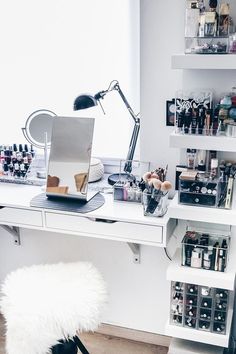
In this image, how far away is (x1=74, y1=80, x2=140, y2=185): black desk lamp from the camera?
191cm

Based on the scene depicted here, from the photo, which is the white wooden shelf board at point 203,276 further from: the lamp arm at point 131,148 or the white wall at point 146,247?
the lamp arm at point 131,148

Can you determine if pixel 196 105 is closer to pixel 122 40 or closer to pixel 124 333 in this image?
pixel 122 40

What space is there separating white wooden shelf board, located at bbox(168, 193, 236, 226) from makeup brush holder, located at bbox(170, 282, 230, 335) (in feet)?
1.08

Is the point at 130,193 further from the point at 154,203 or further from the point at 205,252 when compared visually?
the point at 205,252

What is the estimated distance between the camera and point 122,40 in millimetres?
2078

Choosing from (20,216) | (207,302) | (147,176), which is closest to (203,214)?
(147,176)

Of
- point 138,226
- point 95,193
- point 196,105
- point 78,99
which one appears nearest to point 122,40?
point 78,99

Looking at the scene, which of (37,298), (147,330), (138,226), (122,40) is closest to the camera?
(37,298)

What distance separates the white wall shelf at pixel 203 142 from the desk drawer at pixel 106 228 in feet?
1.15

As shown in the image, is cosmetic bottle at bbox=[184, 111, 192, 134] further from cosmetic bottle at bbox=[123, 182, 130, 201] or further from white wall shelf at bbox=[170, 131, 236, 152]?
cosmetic bottle at bbox=[123, 182, 130, 201]

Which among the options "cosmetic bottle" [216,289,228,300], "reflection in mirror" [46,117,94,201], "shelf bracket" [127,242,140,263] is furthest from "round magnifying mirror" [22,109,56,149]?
"cosmetic bottle" [216,289,228,300]

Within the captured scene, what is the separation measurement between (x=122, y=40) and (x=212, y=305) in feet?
4.19

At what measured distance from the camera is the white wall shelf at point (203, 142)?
1.61 metres

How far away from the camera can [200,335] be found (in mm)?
1836
